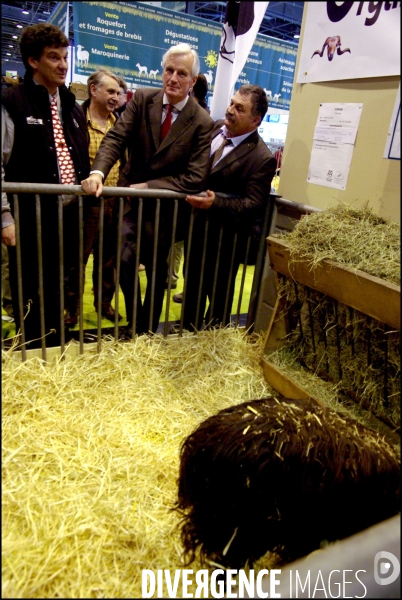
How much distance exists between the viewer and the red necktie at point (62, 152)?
2.80m

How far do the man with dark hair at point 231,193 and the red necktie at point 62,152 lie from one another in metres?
0.79

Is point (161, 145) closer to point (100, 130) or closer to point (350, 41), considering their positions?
point (100, 130)

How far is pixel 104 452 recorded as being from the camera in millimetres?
2148

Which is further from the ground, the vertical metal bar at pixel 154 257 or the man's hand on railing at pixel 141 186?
the man's hand on railing at pixel 141 186

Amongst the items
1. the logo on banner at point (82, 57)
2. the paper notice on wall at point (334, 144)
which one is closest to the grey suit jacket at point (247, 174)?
the paper notice on wall at point (334, 144)

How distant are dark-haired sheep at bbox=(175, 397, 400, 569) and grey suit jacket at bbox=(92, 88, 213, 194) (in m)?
1.89

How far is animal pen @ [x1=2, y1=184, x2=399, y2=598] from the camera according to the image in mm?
1533

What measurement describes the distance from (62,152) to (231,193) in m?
1.17

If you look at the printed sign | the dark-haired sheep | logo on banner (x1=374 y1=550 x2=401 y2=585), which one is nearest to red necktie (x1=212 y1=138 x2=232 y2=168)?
the dark-haired sheep

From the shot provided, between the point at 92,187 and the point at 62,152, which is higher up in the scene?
the point at 62,152

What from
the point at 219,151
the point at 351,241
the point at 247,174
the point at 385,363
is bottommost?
the point at 385,363

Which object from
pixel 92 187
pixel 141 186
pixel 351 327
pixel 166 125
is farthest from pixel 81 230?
pixel 351 327

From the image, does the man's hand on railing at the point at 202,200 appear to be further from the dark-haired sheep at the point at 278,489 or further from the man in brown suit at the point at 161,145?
the dark-haired sheep at the point at 278,489

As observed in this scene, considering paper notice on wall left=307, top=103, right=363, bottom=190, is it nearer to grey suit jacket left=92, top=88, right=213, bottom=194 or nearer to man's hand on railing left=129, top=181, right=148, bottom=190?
grey suit jacket left=92, top=88, right=213, bottom=194
